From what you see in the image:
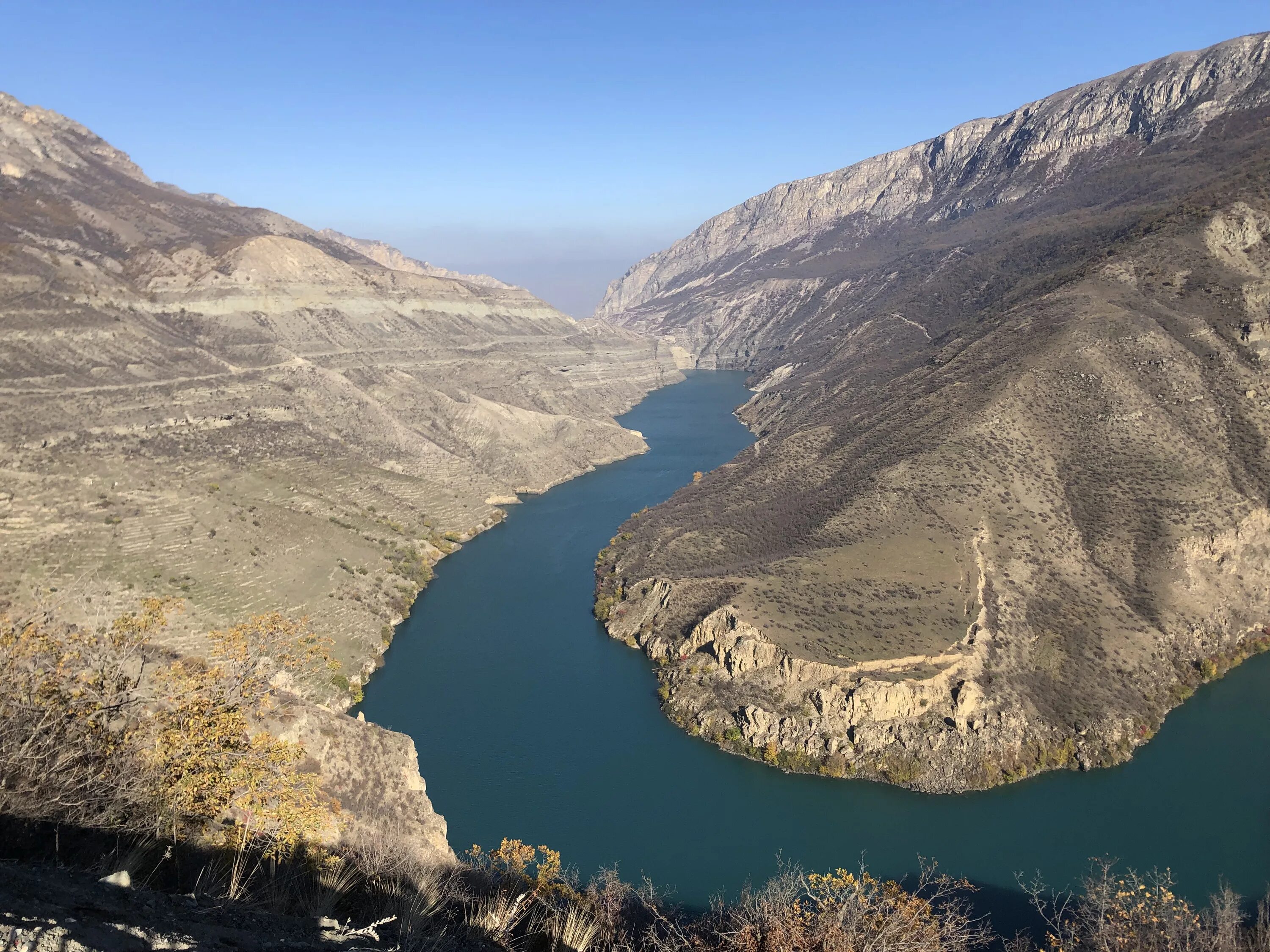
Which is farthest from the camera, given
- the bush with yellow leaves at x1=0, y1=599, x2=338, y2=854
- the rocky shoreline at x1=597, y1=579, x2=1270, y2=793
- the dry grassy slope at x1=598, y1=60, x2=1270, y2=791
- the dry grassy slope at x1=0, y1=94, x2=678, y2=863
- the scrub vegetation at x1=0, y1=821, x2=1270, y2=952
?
the dry grassy slope at x1=0, y1=94, x2=678, y2=863

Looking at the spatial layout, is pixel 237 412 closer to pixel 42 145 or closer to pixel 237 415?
pixel 237 415

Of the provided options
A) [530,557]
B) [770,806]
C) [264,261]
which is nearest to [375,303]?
[264,261]

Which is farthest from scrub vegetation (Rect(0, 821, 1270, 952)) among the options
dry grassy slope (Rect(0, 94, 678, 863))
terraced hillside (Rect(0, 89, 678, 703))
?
terraced hillside (Rect(0, 89, 678, 703))

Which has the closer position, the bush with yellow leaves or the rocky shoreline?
the bush with yellow leaves

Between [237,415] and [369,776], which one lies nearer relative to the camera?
[369,776]

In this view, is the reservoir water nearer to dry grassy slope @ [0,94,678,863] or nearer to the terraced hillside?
dry grassy slope @ [0,94,678,863]

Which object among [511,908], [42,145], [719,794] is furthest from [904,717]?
[42,145]

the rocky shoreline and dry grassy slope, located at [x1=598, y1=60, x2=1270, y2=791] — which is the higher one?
dry grassy slope, located at [x1=598, y1=60, x2=1270, y2=791]
